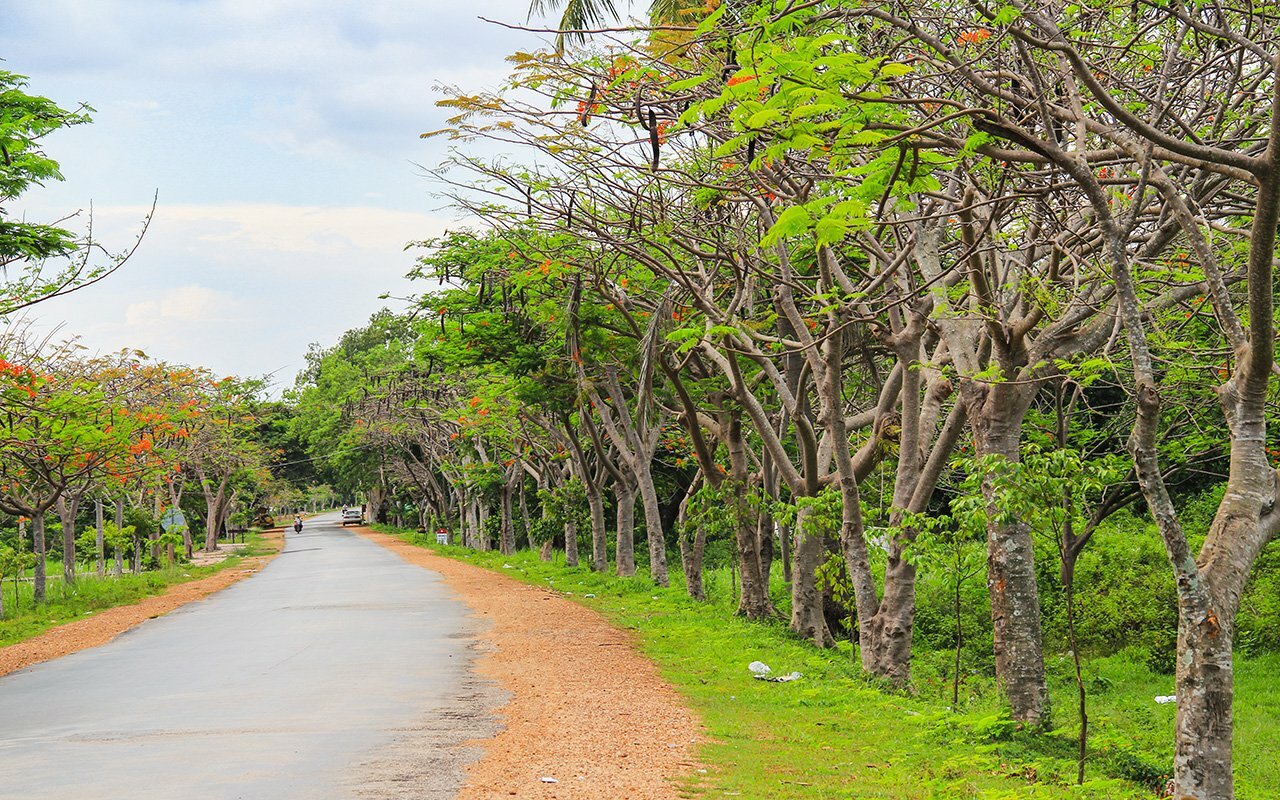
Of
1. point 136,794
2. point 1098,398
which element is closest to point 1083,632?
point 1098,398

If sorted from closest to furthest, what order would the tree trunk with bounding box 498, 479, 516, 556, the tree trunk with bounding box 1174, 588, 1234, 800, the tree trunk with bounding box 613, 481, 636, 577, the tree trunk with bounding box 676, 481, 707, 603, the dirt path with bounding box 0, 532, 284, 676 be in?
the tree trunk with bounding box 1174, 588, 1234, 800, the dirt path with bounding box 0, 532, 284, 676, the tree trunk with bounding box 676, 481, 707, 603, the tree trunk with bounding box 613, 481, 636, 577, the tree trunk with bounding box 498, 479, 516, 556

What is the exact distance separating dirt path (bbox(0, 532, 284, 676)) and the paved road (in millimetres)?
534

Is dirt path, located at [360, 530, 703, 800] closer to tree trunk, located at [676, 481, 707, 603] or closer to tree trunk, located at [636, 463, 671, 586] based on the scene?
tree trunk, located at [676, 481, 707, 603]

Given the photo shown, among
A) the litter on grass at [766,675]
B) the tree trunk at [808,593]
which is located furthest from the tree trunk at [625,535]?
the litter on grass at [766,675]

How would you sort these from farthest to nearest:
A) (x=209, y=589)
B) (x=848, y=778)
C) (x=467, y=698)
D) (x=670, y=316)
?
(x=209, y=589), (x=670, y=316), (x=467, y=698), (x=848, y=778)

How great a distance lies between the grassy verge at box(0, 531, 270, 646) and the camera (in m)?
20.5

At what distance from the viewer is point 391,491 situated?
7631 cm

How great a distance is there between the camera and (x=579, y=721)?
9984 mm

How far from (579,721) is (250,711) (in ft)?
10.1

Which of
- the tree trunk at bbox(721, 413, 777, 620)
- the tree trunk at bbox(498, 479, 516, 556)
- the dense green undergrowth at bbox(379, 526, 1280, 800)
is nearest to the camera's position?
the dense green undergrowth at bbox(379, 526, 1280, 800)

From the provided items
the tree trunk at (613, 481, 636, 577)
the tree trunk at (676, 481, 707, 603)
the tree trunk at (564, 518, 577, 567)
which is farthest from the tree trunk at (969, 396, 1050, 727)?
the tree trunk at (564, 518, 577, 567)

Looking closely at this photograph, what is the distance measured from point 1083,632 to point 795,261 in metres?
7.85

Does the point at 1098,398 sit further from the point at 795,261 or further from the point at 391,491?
the point at 391,491

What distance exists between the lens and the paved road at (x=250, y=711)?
7645mm
